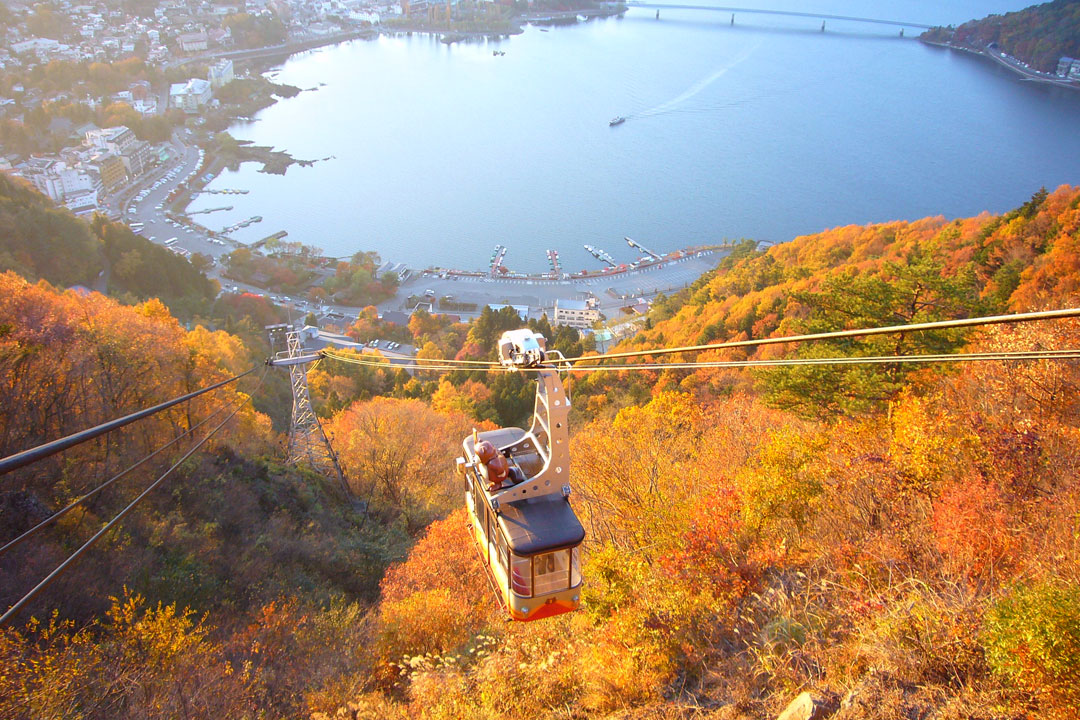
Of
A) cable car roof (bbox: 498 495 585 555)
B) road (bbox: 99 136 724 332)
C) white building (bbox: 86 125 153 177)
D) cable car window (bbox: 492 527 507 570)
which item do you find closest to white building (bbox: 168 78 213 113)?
white building (bbox: 86 125 153 177)

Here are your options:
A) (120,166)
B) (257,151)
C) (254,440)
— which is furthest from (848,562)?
(257,151)

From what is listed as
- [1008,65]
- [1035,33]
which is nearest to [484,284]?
[1035,33]

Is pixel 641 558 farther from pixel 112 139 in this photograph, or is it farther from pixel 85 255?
pixel 112 139

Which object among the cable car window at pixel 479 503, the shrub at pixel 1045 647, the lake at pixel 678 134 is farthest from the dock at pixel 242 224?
the shrub at pixel 1045 647

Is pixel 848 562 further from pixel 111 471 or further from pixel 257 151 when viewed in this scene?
pixel 257 151

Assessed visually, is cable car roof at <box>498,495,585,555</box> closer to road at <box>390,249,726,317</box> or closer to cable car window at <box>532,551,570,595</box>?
cable car window at <box>532,551,570,595</box>

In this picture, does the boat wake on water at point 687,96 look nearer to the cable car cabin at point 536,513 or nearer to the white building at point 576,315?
the white building at point 576,315
